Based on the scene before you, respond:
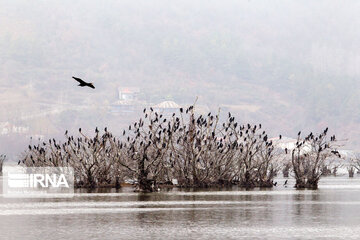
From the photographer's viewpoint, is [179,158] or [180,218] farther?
[179,158]

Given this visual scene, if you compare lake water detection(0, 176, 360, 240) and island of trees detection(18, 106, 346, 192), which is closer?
lake water detection(0, 176, 360, 240)

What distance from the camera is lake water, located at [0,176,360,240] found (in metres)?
15.6

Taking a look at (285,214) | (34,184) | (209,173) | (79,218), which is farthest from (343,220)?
(34,184)

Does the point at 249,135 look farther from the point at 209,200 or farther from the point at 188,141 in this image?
the point at 209,200

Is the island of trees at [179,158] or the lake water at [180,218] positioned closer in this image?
the lake water at [180,218]

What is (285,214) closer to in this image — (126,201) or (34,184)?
(126,201)

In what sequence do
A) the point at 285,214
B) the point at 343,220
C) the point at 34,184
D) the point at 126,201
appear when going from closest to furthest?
→ the point at 343,220 < the point at 285,214 < the point at 126,201 < the point at 34,184

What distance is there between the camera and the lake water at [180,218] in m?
15.6

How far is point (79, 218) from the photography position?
755 inches

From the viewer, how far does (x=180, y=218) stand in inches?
754

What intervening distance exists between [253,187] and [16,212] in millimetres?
20191

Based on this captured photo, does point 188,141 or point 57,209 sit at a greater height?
point 188,141

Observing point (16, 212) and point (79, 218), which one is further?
point (16, 212)

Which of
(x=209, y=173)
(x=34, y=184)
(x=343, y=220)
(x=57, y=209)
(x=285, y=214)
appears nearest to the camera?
(x=343, y=220)
